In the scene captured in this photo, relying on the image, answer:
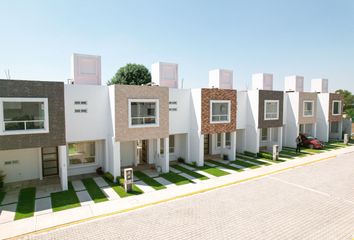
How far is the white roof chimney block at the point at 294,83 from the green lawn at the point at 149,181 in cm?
2240

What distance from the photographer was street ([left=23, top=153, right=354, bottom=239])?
27.5ft

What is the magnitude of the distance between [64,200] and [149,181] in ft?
16.0

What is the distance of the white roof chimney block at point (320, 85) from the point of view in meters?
30.3

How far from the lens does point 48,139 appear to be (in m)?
12.3

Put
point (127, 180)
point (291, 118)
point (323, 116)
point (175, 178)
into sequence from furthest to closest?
point (323, 116) → point (291, 118) → point (175, 178) → point (127, 180)

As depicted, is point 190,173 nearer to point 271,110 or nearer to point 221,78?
point 221,78

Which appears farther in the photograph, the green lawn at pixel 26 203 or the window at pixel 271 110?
the window at pixel 271 110

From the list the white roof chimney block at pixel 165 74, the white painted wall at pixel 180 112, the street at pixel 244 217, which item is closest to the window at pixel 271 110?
the white painted wall at pixel 180 112

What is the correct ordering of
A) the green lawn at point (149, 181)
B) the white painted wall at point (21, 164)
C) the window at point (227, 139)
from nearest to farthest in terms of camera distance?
the green lawn at point (149, 181), the white painted wall at point (21, 164), the window at point (227, 139)

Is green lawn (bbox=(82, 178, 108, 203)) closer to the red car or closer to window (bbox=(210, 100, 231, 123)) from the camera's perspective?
window (bbox=(210, 100, 231, 123))

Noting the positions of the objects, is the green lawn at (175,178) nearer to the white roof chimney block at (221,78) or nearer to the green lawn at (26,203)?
the green lawn at (26,203)

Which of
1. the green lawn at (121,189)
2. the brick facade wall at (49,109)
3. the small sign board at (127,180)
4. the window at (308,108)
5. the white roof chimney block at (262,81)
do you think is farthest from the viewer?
the window at (308,108)

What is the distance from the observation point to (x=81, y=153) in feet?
51.8

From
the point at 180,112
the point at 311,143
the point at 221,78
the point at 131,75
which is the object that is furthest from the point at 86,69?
the point at 131,75
